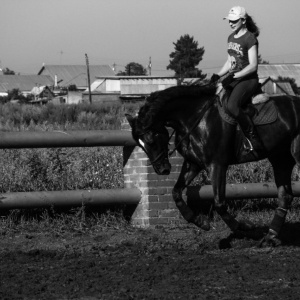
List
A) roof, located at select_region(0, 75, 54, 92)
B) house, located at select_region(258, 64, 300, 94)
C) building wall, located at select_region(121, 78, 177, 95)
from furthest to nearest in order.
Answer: roof, located at select_region(0, 75, 54, 92), house, located at select_region(258, 64, 300, 94), building wall, located at select_region(121, 78, 177, 95)

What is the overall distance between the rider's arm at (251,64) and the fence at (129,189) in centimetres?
209

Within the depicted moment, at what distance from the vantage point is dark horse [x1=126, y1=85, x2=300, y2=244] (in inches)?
352

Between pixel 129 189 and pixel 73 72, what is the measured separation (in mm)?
144017

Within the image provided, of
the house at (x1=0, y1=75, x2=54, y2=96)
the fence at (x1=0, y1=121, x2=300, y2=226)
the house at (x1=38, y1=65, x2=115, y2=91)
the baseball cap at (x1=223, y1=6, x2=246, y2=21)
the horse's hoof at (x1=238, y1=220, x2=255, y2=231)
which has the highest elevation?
the house at (x1=38, y1=65, x2=115, y2=91)

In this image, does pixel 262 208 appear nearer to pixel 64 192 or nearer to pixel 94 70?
pixel 64 192

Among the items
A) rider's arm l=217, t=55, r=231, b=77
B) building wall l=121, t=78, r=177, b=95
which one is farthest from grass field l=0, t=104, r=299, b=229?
building wall l=121, t=78, r=177, b=95

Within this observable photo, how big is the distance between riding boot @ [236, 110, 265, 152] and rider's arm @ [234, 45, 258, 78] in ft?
1.37

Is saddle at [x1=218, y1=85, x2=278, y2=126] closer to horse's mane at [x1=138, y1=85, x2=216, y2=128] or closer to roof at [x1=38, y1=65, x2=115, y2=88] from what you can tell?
horse's mane at [x1=138, y1=85, x2=216, y2=128]

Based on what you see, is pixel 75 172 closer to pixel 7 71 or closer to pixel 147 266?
pixel 147 266

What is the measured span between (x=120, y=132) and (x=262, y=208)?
7.92ft

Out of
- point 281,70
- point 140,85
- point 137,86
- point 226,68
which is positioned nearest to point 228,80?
point 226,68

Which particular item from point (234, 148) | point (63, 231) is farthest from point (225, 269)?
point (63, 231)

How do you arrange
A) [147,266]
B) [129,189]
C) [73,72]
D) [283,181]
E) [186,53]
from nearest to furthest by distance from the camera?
[147,266]
[283,181]
[129,189]
[186,53]
[73,72]

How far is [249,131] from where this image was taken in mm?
9047
